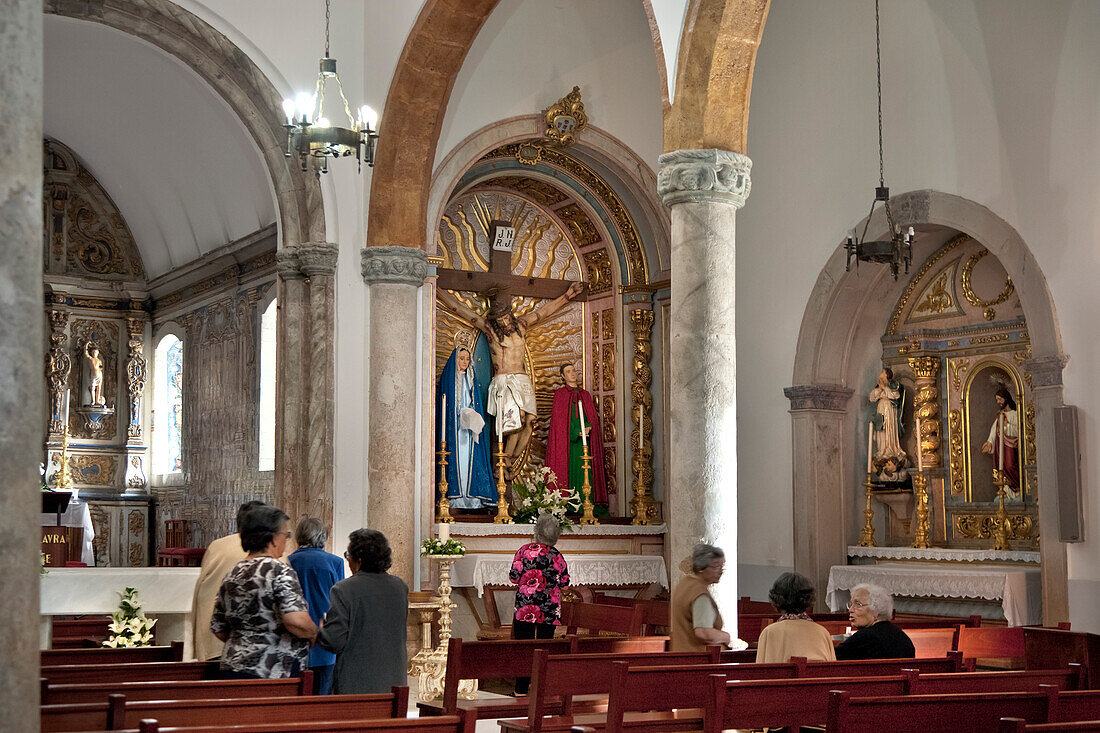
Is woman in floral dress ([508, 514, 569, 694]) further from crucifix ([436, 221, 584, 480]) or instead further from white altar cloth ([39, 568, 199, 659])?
crucifix ([436, 221, 584, 480])

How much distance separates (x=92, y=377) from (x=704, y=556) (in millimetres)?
12899

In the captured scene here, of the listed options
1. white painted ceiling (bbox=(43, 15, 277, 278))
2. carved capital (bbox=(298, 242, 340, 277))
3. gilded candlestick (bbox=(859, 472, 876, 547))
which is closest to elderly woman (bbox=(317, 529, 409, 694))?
carved capital (bbox=(298, 242, 340, 277))

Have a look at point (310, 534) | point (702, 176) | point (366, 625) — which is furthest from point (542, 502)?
point (366, 625)

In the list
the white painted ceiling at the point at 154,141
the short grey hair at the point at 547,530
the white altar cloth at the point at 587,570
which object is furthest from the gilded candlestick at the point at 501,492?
the short grey hair at the point at 547,530

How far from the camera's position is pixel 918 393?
14.8 metres

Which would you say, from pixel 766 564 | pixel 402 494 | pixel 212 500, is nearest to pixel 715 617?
pixel 402 494

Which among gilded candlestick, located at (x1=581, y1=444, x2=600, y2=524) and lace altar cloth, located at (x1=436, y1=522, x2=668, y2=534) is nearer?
lace altar cloth, located at (x1=436, y1=522, x2=668, y2=534)

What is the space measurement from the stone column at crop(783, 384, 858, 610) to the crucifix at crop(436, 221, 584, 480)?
296cm

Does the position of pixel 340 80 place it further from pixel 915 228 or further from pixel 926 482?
pixel 926 482

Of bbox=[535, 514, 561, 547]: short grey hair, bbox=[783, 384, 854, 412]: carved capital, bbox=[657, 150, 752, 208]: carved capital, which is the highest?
bbox=[657, 150, 752, 208]: carved capital

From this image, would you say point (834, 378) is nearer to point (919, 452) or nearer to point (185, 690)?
point (919, 452)

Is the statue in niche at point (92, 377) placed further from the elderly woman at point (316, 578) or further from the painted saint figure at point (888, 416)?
the elderly woman at point (316, 578)

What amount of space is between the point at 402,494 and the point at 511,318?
3727 mm

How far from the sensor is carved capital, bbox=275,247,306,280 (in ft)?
42.1
